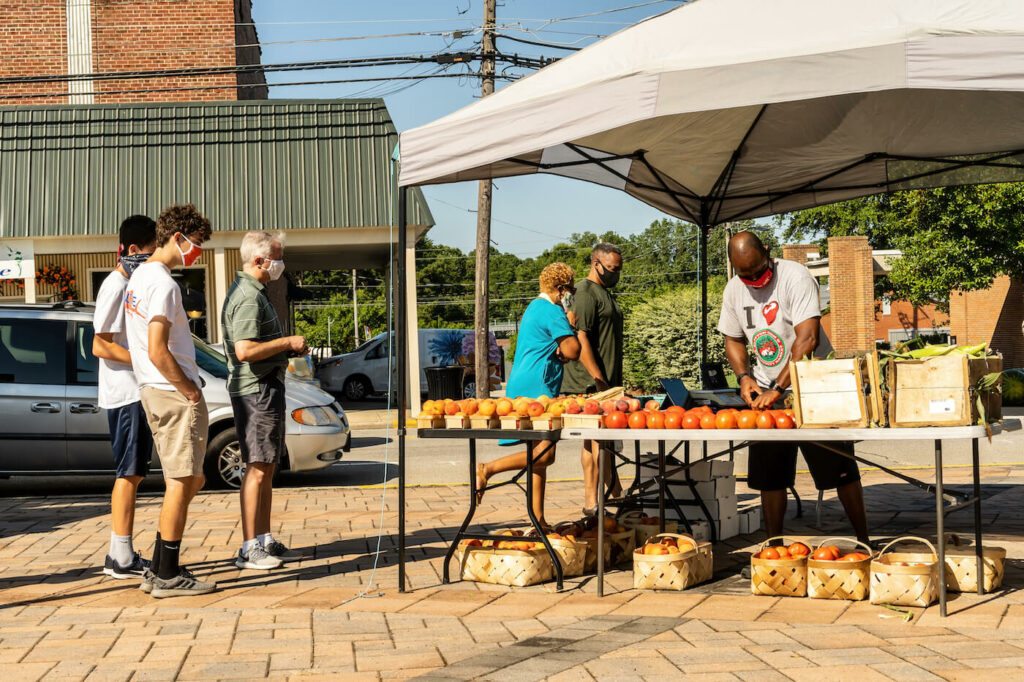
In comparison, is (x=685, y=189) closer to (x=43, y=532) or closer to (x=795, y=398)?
(x=795, y=398)

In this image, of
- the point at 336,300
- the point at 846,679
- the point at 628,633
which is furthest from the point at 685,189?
the point at 336,300

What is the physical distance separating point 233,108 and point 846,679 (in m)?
18.2

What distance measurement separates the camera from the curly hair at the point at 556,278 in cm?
721

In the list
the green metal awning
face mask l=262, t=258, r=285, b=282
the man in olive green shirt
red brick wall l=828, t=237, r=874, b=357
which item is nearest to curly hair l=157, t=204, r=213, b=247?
face mask l=262, t=258, r=285, b=282

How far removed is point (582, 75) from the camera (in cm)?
541

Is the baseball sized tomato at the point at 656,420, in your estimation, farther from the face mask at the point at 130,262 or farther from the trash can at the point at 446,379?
the trash can at the point at 446,379

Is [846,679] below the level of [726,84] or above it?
below

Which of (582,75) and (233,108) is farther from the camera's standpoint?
(233,108)

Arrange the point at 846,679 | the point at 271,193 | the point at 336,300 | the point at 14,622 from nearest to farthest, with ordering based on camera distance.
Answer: the point at 846,679 < the point at 14,622 < the point at 271,193 < the point at 336,300

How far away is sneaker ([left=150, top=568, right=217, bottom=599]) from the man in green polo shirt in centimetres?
61

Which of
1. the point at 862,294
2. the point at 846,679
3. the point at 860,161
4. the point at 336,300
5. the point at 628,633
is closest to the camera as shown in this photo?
the point at 846,679

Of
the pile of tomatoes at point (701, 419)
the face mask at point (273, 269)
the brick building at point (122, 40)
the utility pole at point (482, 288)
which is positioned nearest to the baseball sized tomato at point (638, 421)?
the pile of tomatoes at point (701, 419)

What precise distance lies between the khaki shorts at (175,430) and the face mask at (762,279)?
3.23m

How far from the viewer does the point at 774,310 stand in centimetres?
631
